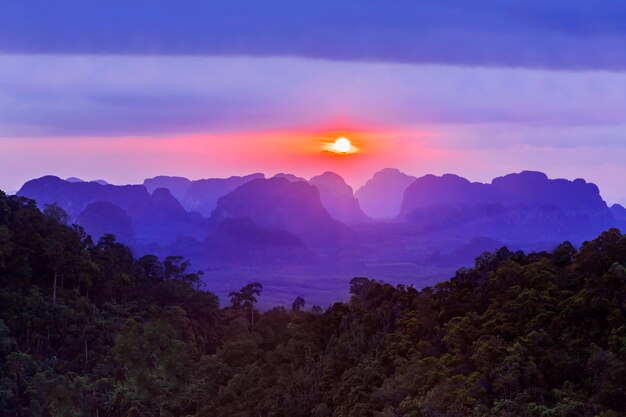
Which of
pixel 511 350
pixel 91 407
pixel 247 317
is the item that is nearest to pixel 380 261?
pixel 247 317

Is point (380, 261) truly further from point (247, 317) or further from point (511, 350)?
point (511, 350)

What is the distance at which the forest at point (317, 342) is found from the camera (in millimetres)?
20016

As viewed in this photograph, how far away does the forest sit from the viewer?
20.0 metres

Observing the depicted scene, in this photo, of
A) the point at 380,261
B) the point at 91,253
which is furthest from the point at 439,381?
the point at 380,261

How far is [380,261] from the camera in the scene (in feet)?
631

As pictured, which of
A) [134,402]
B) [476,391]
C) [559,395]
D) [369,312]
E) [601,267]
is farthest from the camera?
[134,402]

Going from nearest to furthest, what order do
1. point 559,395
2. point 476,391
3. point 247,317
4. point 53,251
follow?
point 559,395, point 476,391, point 53,251, point 247,317

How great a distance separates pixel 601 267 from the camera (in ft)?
76.4

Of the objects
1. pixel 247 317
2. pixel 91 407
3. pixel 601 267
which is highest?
pixel 601 267

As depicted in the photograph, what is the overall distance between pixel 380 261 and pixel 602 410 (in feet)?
576

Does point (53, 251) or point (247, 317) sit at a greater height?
point (53, 251)

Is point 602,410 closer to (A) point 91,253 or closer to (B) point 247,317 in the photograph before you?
(B) point 247,317

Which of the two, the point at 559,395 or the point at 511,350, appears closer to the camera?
the point at 559,395

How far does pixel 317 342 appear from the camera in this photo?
31.3m
